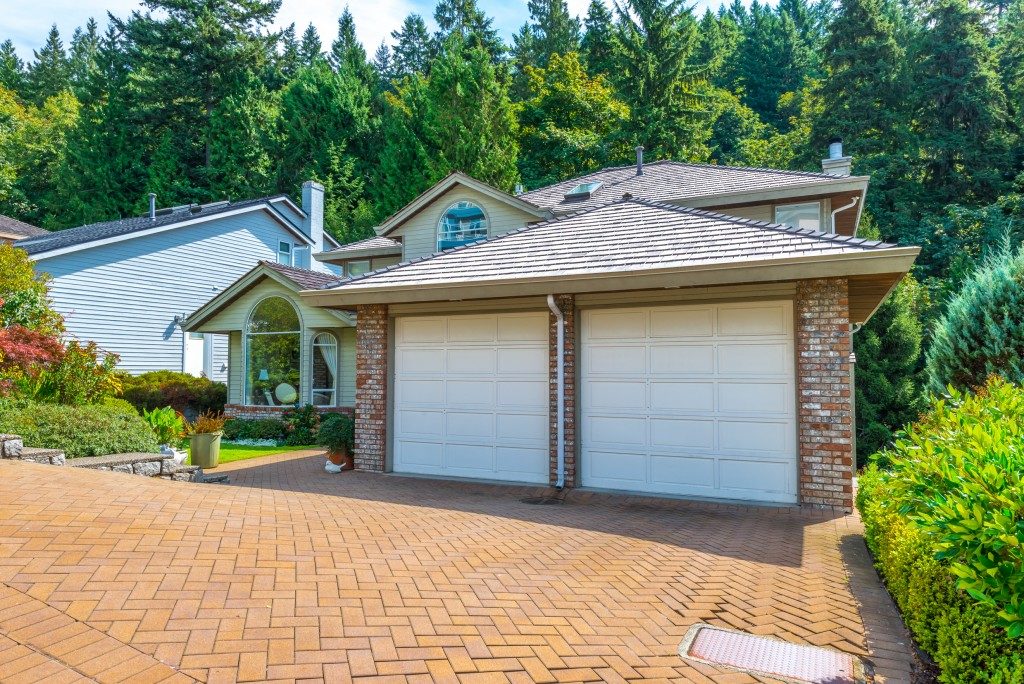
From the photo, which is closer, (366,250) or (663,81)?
(366,250)

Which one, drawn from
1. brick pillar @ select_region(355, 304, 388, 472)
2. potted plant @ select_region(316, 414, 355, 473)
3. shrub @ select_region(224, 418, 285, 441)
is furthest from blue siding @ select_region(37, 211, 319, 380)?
brick pillar @ select_region(355, 304, 388, 472)

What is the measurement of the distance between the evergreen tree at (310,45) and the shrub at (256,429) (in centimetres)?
4088

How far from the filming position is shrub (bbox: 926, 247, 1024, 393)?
10750 mm

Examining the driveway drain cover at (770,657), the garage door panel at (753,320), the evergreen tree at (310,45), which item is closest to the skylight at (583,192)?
the garage door panel at (753,320)

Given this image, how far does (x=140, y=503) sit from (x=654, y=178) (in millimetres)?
15176

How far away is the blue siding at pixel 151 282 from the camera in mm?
19344

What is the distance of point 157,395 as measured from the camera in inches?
720

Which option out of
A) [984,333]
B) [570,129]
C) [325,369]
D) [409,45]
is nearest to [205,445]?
[325,369]

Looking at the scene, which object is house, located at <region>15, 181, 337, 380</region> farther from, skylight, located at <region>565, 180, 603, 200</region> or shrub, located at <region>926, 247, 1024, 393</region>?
shrub, located at <region>926, 247, 1024, 393</region>

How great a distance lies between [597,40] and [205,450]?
34.3 meters

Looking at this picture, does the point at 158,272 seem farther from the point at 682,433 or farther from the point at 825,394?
the point at 825,394

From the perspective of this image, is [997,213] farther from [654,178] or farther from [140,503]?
[140,503]

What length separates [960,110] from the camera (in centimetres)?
3002

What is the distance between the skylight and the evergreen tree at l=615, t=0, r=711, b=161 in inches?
568
